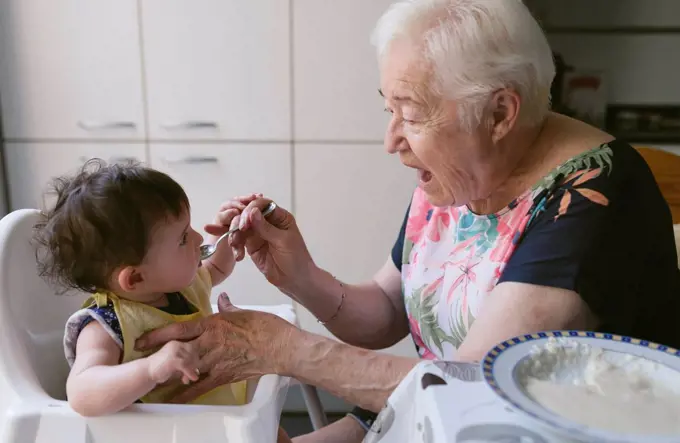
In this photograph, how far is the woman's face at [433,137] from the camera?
Answer: 975mm

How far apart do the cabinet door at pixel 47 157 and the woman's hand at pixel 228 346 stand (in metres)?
1.30

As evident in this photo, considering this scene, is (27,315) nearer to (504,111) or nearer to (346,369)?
(346,369)

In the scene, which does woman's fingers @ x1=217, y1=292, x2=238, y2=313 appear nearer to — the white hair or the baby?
the baby

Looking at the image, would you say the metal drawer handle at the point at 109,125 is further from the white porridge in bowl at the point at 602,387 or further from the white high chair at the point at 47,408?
the white porridge in bowl at the point at 602,387

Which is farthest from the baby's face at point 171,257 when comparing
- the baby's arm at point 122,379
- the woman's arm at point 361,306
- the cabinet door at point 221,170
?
the cabinet door at point 221,170

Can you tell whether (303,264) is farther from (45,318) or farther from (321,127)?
(321,127)

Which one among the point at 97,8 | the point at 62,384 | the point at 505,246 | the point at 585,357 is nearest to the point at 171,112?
the point at 97,8

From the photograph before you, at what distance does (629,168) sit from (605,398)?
507 mm

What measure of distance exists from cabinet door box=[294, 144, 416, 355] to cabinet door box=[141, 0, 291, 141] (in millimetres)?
169

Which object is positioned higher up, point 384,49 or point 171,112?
point 384,49

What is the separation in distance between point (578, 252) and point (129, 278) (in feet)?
2.07

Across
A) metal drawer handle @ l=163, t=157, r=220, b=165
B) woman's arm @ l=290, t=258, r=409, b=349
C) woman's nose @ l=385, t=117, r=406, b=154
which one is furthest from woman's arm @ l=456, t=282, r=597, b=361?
metal drawer handle @ l=163, t=157, r=220, b=165

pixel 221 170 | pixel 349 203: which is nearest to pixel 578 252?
pixel 349 203

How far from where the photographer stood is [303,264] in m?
1.22
